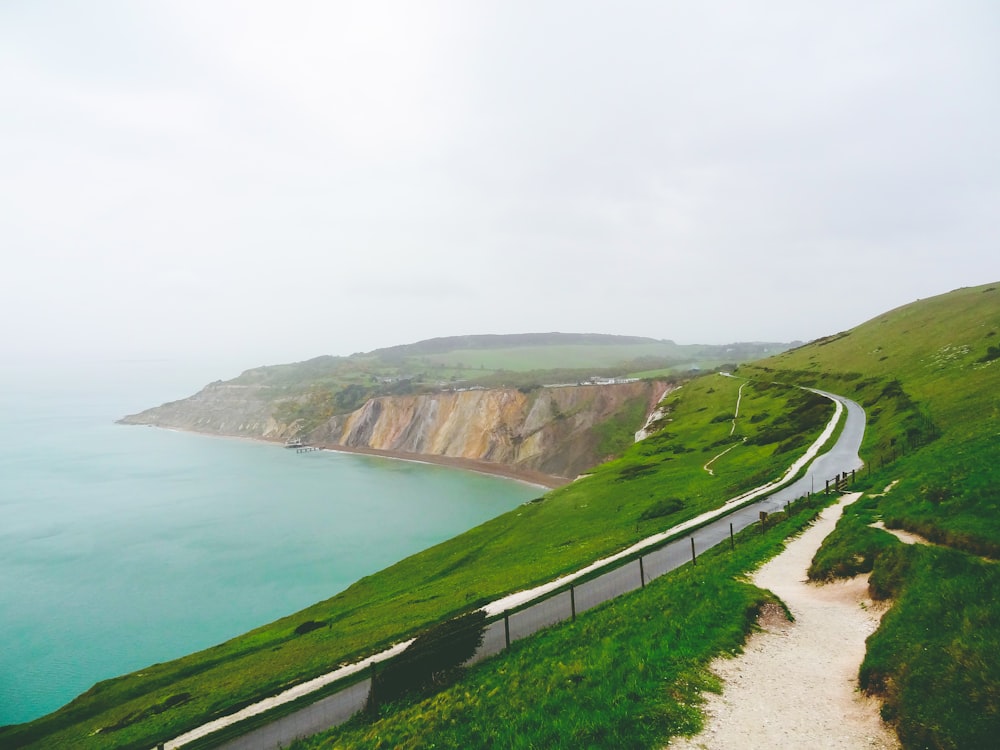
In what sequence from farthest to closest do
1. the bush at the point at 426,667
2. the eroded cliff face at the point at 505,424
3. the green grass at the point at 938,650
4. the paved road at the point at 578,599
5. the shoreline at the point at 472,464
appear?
the eroded cliff face at the point at 505,424, the shoreline at the point at 472,464, the paved road at the point at 578,599, the bush at the point at 426,667, the green grass at the point at 938,650

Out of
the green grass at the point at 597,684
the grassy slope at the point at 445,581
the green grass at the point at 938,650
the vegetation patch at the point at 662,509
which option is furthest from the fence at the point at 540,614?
the green grass at the point at 938,650

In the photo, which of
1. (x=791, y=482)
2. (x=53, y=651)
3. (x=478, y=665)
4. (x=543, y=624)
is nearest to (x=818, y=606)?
(x=543, y=624)

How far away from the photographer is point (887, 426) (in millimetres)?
46375

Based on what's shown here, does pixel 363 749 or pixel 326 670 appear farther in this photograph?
pixel 326 670

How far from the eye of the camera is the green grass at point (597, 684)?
972 cm

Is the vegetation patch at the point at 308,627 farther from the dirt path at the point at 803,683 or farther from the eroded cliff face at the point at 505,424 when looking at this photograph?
the eroded cliff face at the point at 505,424

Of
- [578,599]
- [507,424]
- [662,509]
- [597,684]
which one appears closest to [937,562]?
[597,684]

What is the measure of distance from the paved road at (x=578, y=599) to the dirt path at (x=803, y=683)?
275 inches

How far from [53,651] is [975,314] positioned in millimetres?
134300

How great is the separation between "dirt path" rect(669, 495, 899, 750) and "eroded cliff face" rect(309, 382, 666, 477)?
343 ft

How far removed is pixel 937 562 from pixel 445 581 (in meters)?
32.9

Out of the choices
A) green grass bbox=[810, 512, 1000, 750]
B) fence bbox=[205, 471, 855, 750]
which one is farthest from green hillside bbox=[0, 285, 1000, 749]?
fence bbox=[205, 471, 855, 750]

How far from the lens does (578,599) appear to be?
2198cm

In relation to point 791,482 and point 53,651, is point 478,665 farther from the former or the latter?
point 53,651
